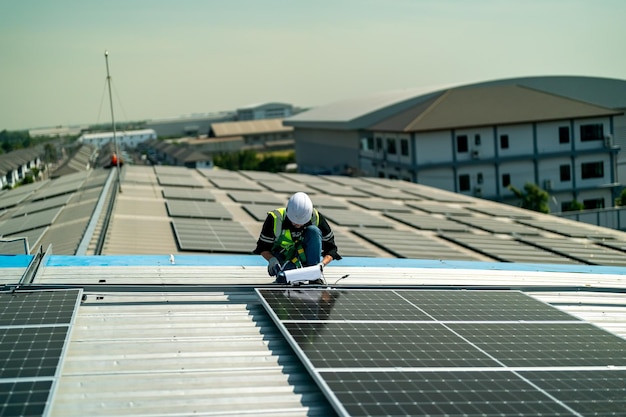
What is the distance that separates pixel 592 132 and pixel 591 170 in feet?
9.65

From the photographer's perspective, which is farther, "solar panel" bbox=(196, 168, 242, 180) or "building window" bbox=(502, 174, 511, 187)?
"building window" bbox=(502, 174, 511, 187)

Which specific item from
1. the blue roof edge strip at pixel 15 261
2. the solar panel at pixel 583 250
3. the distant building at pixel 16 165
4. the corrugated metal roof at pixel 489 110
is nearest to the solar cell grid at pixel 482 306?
the blue roof edge strip at pixel 15 261

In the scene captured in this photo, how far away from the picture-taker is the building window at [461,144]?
172 ft

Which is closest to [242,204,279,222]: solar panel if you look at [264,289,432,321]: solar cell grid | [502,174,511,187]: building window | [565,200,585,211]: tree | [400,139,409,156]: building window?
[264,289,432,321]: solar cell grid

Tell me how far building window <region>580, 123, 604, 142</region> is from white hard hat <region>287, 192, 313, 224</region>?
165 ft

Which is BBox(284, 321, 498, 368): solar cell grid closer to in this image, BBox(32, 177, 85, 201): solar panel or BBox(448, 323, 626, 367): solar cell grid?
BBox(448, 323, 626, 367): solar cell grid

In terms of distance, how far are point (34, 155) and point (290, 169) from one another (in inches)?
1288

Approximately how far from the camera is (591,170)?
5394 centimetres

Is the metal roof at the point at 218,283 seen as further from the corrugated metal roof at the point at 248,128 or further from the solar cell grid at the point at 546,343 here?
the corrugated metal roof at the point at 248,128

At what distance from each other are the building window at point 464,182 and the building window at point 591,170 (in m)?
9.08

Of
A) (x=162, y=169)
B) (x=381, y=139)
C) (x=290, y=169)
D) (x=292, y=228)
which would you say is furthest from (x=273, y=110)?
(x=292, y=228)

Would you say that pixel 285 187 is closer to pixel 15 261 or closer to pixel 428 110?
pixel 15 261

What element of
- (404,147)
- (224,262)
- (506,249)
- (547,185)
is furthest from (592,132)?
(224,262)

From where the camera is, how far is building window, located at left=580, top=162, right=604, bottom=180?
176 feet
